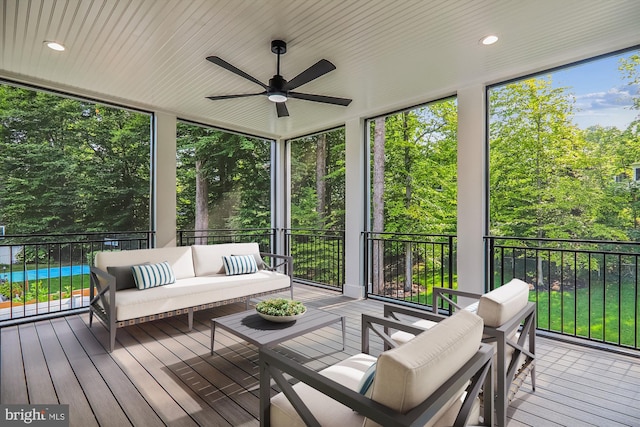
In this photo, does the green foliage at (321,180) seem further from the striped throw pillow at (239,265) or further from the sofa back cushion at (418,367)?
the sofa back cushion at (418,367)

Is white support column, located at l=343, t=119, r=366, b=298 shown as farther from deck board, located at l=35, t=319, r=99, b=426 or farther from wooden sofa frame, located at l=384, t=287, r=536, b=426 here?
deck board, located at l=35, t=319, r=99, b=426

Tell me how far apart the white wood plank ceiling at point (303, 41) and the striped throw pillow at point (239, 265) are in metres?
2.20

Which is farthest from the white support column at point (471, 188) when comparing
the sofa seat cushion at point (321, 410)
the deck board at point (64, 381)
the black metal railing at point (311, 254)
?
the deck board at point (64, 381)

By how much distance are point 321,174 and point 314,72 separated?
539 centimetres

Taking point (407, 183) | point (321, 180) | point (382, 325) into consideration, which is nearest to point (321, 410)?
point (382, 325)

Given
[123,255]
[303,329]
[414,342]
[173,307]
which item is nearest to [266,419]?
[414,342]

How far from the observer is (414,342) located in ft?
3.67

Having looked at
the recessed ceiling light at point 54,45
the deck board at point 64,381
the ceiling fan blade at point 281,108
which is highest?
the recessed ceiling light at point 54,45

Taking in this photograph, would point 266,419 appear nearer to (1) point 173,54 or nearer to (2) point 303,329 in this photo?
(2) point 303,329

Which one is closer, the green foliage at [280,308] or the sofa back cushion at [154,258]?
the green foliage at [280,308]

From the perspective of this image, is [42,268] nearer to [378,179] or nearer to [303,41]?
[303,41]

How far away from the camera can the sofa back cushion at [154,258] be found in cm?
347

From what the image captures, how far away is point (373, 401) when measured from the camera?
106 cm

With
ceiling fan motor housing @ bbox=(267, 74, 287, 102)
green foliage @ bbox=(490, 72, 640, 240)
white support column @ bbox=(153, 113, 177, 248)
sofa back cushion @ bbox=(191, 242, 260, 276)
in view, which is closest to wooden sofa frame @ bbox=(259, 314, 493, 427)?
ceiling fan motor housing @ bbox=(267, 74, 287, 102)
